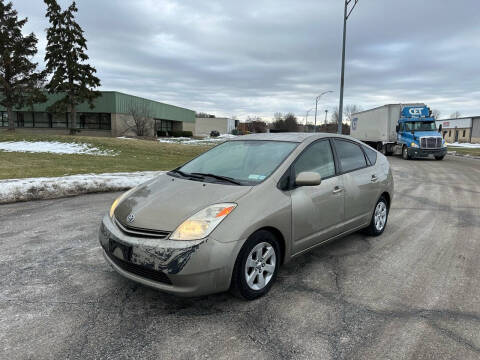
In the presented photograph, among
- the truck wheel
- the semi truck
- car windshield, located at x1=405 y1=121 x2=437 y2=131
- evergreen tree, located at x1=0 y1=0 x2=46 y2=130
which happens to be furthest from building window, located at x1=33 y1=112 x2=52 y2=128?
car windshield, located at x1=405 y1=121 x2=437 y2=131

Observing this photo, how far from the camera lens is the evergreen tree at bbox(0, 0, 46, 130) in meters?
29.4

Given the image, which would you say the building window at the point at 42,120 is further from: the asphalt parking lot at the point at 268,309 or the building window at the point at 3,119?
the asphalt parking lot at the point at 268,309

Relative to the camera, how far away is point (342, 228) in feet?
14.1

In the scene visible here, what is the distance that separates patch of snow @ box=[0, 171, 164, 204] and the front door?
629 cm

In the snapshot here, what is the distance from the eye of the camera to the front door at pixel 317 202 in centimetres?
360

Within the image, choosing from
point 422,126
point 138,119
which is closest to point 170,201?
point 422,126

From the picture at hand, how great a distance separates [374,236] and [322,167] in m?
1.84

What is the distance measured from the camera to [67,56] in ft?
103

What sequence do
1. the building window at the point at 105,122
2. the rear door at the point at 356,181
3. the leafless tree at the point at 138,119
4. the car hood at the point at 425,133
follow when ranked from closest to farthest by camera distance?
the rear door at the point at 356,181 → the car hood at the point at 425,133 → the leafless tree at the point at 138,119 → the building window at the point at 105,122

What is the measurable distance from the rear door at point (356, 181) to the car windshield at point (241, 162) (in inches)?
35.4

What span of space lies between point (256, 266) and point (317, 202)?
109 centimetres

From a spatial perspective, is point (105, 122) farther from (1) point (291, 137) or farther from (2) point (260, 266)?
(2) point (260, 266)

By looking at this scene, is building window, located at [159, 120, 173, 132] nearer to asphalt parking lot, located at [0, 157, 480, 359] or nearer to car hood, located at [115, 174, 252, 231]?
asphalt parking lot, located at [0, 157, 480, 359]

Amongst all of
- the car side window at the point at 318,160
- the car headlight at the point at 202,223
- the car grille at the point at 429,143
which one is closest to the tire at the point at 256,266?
the car headlight at the point at 202,223
